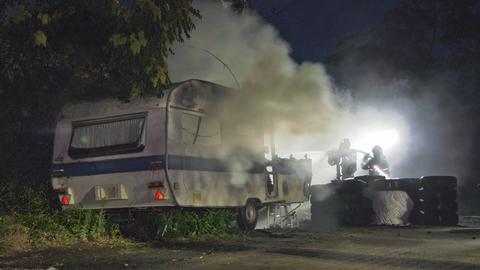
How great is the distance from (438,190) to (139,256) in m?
8.02

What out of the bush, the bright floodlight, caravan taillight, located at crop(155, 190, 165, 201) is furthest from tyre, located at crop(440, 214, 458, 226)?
the bright floodlight

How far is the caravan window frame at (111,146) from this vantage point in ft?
33.5

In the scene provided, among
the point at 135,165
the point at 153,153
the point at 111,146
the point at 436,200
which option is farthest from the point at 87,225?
the point at 436,200

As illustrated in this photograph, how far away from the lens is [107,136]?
1062 centimetres

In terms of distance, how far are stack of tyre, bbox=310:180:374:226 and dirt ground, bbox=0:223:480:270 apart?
2.81 m

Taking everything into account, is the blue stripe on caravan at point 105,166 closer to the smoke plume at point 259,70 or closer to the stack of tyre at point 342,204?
the smoke plume at point 259,70

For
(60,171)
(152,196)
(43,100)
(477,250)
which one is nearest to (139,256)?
(152,196)

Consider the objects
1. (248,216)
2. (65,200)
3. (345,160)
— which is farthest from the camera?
(345,160)

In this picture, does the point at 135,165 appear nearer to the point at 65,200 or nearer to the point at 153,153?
the point at 153,153

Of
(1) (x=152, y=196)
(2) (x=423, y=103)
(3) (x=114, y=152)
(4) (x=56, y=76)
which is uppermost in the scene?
(2) (x=423, y=103)

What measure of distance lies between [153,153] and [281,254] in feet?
10.1

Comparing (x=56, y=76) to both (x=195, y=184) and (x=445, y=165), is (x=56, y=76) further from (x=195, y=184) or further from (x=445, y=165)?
(x=445, y=165)

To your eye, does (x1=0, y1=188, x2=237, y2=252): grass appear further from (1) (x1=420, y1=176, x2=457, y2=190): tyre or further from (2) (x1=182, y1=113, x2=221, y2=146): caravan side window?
(1) (x1=420, y1=176, x2=457, y2=190): tyre

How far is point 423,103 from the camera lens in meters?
32.0
